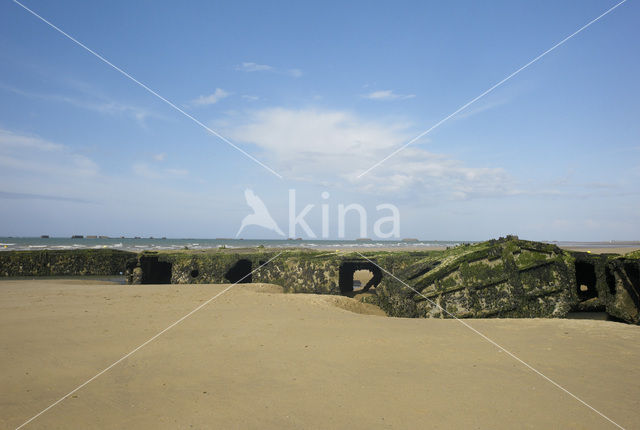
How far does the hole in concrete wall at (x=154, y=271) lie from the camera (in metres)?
12.3

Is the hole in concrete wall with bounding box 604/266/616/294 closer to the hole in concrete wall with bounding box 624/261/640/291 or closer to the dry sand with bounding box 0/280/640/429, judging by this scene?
the hole in concrete wall with bounding box 624/261/640/291

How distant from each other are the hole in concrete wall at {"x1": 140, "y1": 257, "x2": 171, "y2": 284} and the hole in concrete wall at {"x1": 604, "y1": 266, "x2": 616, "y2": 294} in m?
12.0

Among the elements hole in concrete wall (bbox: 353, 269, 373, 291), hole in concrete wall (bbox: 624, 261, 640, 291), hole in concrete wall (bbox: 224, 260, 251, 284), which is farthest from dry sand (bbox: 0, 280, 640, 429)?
hole in concrete wall (bbox: 353, 269, 373, 291)

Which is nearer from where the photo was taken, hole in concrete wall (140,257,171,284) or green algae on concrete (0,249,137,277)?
hole in concrete wall (140,257,171,284)

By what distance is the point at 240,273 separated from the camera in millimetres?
12156

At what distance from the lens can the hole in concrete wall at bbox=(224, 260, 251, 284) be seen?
11.8 m

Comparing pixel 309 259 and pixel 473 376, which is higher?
pixel 309 259

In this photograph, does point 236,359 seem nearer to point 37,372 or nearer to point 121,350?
point 121,350

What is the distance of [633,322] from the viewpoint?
568 centimetres

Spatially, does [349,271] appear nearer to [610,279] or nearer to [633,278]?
[610,279]

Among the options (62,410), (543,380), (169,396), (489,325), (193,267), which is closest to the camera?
(62,410)

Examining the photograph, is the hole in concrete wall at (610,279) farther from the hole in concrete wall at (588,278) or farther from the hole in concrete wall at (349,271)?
the hole in concrete wall at (349,271)

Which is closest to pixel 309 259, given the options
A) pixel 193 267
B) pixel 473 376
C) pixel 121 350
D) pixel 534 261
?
pixel 193 267

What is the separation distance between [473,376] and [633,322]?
4098mm
